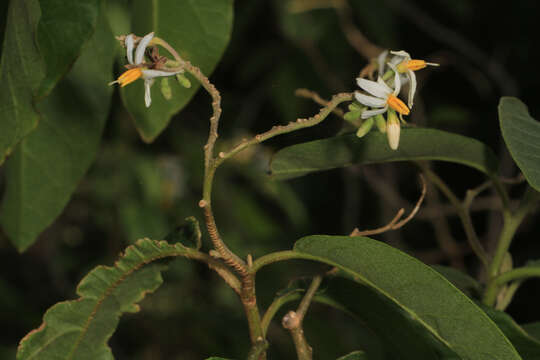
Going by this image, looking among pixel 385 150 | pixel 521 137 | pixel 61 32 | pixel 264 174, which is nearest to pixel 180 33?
pixel 61 32

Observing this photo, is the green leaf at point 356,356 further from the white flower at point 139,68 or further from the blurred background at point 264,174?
the blurred background at point 264,174

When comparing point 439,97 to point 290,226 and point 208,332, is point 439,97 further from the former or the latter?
point 208,332

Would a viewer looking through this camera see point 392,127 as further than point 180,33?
No

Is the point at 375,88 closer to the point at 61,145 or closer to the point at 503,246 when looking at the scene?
the point at 503,246

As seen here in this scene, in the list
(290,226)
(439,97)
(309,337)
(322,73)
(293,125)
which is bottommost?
(290,226)

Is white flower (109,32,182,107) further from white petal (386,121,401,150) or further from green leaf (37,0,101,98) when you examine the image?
white petal (386,121,401,150)

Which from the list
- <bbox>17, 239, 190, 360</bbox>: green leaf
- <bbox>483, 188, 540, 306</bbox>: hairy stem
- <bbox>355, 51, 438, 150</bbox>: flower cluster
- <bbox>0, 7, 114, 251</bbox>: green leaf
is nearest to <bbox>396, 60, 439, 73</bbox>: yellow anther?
<bbox>355, 51, 438, 150</bbox>: flower cluster

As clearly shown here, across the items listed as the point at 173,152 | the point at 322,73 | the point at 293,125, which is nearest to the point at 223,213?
the point at 173,152
